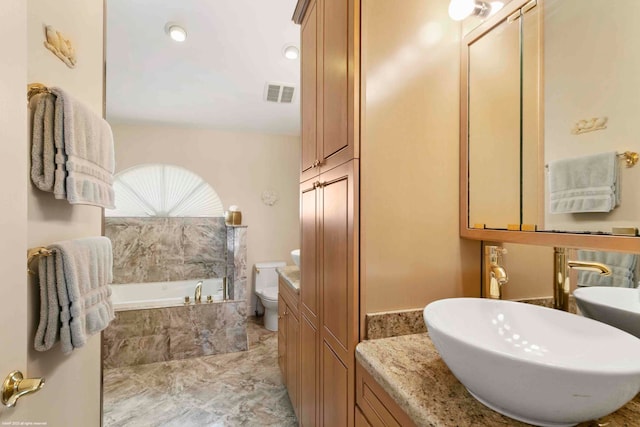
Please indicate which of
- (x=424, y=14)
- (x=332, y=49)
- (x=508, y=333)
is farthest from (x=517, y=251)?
(x=332, y=49)

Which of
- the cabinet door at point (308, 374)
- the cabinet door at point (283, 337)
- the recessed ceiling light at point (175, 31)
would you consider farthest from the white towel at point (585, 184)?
the recessed ceiling light at point (175, 31)

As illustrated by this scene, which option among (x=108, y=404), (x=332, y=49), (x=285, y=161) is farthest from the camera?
(x=285, y=161)

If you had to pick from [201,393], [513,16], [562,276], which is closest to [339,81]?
[513,16]

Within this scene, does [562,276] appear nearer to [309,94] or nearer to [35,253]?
[309,94]

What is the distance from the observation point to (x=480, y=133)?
3.64 feet

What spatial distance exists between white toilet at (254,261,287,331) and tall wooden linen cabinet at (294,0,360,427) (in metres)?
1.75

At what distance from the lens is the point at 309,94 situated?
5.19 ft

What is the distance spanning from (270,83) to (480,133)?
2291 mm

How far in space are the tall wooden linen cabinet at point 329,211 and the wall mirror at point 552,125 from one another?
1.54ft

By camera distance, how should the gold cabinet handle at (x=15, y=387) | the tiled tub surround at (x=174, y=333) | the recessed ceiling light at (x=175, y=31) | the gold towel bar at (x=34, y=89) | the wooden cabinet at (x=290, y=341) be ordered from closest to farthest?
the gold cabinet handle at (x=15, y=387) → the gold towel bar at (x=34, y=89) → the wooden cabinet at (x=290, y=341) → the recessed ceiling light at (x=175, y=31) → the tiled tub surround at (x=174, y=333)

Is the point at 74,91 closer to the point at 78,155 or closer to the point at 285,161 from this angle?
the point at 78,155

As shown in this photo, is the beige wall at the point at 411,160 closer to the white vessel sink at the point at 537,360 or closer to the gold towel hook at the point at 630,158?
the white vessel sink at the point at 537,360

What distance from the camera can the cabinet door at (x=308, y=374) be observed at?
1.41 metres

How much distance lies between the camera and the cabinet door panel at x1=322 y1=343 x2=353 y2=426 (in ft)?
3.49
